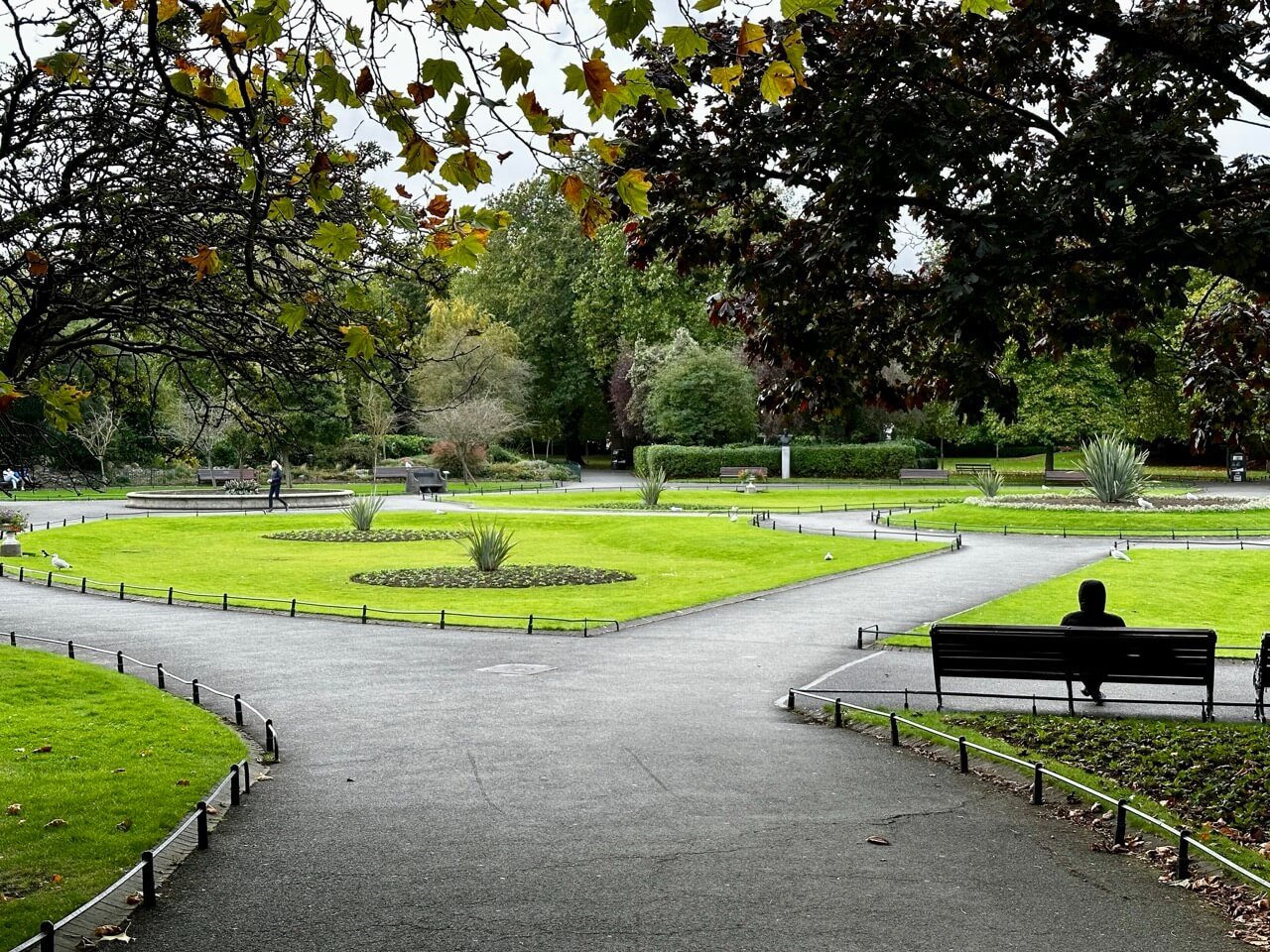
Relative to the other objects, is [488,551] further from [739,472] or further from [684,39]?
[739,472]

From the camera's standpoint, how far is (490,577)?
74.9 ft

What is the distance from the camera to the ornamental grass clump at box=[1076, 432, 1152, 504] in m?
34.7

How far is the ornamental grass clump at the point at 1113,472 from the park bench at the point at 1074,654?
971 inches

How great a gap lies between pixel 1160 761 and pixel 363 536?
26146mm

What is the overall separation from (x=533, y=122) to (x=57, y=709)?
29.1ft

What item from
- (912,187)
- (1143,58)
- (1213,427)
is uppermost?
(1143,58)

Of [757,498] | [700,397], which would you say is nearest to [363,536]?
[757,498]

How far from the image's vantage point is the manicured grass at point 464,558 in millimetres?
20484

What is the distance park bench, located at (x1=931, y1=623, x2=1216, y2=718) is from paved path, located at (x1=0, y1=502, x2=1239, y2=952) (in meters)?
1.74

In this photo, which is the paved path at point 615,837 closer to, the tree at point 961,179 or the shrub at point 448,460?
the tree at point 961,179

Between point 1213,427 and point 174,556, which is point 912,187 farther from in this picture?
point 174,556

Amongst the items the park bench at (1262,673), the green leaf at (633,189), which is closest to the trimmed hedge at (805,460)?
the park bench at (1262,673)

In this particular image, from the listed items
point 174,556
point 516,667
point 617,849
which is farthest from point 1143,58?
point 174,556

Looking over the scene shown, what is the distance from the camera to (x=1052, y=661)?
11.5 metres
